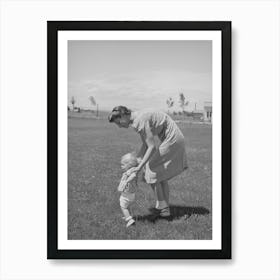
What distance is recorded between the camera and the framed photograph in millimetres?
2709

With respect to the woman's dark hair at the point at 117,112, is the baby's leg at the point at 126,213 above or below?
below

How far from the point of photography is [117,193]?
2.74 m

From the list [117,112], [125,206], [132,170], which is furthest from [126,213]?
[117,112]

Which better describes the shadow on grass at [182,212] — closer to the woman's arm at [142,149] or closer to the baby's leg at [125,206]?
the baby's leg at [125,206]

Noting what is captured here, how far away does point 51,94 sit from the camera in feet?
8.93

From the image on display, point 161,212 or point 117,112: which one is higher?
point 117,112

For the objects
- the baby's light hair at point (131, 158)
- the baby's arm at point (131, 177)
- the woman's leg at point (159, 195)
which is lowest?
the woman's leg at point (159, 195)

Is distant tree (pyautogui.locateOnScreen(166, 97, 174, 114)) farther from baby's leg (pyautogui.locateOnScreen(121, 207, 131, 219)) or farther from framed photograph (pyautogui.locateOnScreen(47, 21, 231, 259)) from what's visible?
baby's leg (pyautogui.locateOnScreen(121, 207, 131, 219))

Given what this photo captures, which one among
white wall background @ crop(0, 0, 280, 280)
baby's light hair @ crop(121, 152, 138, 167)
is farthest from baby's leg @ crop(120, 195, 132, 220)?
white wall background @ crop(0, 0, 280, 280)

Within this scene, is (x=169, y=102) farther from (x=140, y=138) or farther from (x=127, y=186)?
(x=127, y=186)

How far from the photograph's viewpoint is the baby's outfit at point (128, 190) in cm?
271
